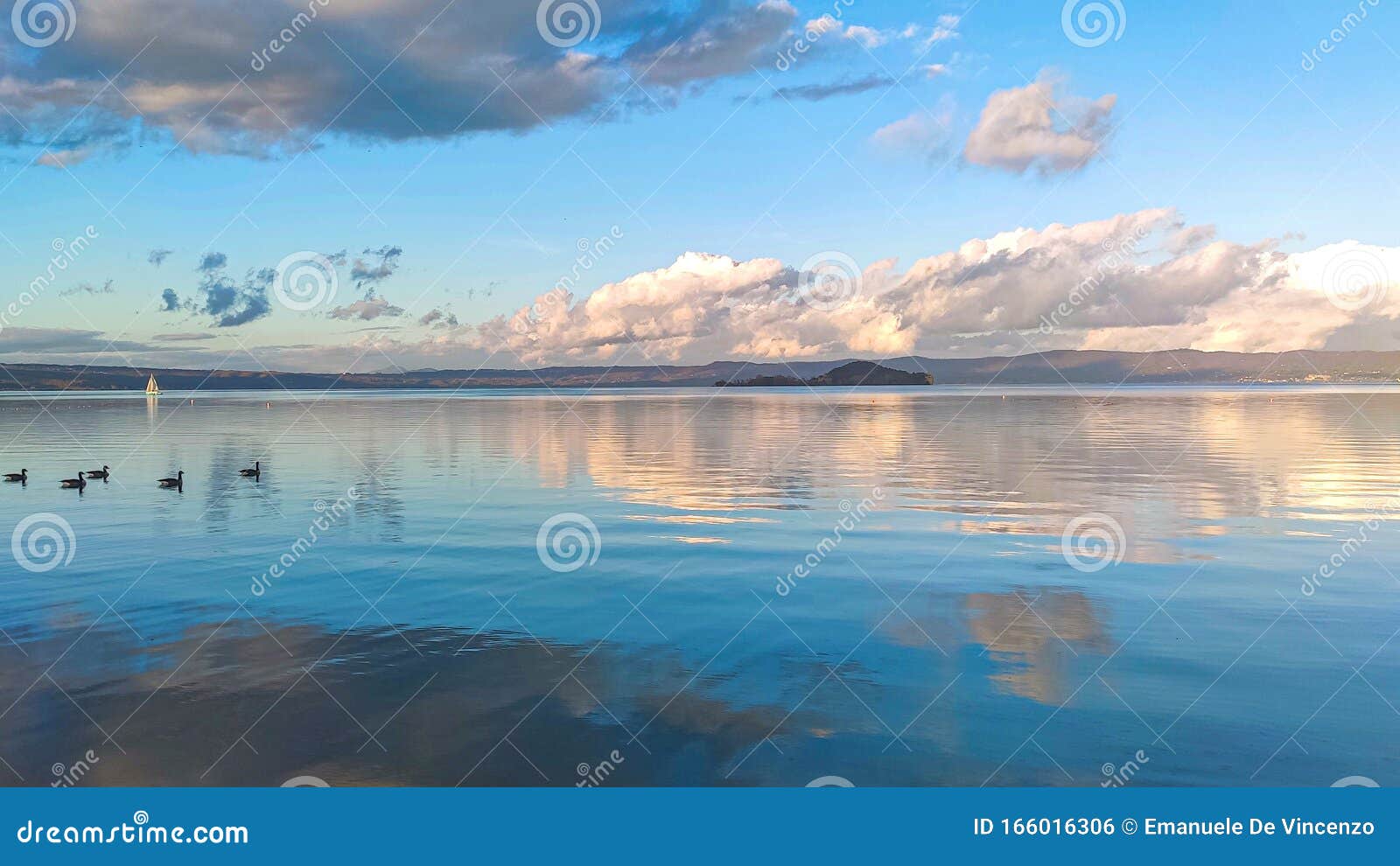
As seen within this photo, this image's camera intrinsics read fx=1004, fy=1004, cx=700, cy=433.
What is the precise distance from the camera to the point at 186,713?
39.9ft

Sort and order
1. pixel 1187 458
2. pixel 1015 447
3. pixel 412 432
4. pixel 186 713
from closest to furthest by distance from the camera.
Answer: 1. pixel 186 713
2. pixel 1187 458
3. pixel 1015 447
4. pixel 412 432

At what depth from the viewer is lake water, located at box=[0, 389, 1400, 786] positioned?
11.1 metres

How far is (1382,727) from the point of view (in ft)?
38.3

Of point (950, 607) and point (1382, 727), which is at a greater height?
point (950, 607)

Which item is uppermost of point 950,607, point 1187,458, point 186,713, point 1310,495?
point 1187,458

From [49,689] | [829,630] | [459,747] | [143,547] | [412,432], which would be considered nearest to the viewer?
[459,747]

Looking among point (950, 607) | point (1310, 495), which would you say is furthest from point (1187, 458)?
point (950, 607)

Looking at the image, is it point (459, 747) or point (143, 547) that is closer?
point (459, 747)

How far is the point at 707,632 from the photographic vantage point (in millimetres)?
15688

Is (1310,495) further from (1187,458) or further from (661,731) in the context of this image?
(661,731)

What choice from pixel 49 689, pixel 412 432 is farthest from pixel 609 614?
pixel 412 432

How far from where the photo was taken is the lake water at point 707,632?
436 inches

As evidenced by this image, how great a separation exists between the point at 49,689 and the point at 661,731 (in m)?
8.24

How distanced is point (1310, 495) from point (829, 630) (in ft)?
71.7
